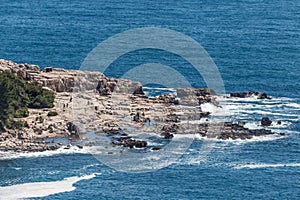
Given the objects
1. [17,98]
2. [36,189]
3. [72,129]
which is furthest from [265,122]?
[36,189]

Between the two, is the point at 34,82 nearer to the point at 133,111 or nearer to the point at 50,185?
the point at 133,111

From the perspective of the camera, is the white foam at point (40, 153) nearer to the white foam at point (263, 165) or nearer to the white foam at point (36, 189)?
the white foam at point (36, 189)

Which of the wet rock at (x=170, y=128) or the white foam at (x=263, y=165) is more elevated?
the wet rock at (x=170, y=128)

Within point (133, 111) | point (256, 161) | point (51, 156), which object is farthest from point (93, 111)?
point (256, 161)

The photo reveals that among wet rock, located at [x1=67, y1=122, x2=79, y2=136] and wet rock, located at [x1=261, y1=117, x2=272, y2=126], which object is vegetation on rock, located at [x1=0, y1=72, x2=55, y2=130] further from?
wet rock, located at [x1=261, y1=117, x2=272, y2=126]

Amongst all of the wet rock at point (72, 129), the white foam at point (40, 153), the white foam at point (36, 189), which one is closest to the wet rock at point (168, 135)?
the white foam at point (40, 153)

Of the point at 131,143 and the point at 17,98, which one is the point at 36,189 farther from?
the point at 17,98
